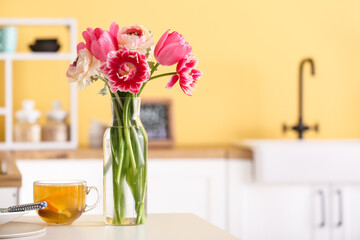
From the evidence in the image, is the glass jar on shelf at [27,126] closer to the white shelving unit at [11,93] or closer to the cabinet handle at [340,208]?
the white shelving unit at [11,93]

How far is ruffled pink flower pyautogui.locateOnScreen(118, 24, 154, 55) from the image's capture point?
106 cm

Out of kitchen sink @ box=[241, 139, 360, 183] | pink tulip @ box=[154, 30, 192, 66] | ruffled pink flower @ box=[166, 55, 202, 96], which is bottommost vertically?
kitchen sink @ box=[241, 139, 360, 183]

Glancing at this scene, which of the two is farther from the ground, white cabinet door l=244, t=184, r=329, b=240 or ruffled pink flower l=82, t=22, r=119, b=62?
ruffled pink flower l=82, t=22, r=119, b=62

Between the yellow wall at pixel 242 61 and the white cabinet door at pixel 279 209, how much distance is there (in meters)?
0.56

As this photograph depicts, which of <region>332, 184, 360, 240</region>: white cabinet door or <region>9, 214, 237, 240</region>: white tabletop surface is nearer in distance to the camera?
<region>9, 214, 237, 240</region>: white tabletop surface

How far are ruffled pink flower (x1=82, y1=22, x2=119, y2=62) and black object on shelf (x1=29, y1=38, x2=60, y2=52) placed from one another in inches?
66.6

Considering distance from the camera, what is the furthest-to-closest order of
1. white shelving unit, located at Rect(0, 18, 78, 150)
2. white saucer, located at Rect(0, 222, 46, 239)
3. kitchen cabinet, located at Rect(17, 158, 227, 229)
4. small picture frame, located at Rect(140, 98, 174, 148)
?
small picture frame, located at Rect(140, 98, 174, 148) < white shelving unit, located at Rect(0, 18, 78, 150) < kitchen cabinet, located at Rect(17, 158, 227, 229) < white saucer, located at Rect(0, 222, 46, 239)

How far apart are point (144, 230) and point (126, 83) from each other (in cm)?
26

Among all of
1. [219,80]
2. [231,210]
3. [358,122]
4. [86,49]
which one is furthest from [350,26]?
[86,49]

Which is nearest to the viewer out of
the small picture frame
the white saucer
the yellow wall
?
the white saucer

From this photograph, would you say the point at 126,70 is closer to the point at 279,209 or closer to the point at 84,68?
the point at 84,68

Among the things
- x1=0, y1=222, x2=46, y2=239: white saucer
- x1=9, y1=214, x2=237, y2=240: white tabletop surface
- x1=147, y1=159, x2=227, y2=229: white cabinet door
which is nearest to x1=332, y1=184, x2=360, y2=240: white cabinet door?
x1=147, y1=159, x2=227, y2=229: white cabinet door

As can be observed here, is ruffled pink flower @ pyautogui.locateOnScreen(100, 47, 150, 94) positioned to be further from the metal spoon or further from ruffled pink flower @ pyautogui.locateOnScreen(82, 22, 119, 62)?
the metal spoon

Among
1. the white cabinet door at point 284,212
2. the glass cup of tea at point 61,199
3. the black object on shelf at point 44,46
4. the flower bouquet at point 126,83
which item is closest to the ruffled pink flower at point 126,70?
the flower bouquet at point 126,83
